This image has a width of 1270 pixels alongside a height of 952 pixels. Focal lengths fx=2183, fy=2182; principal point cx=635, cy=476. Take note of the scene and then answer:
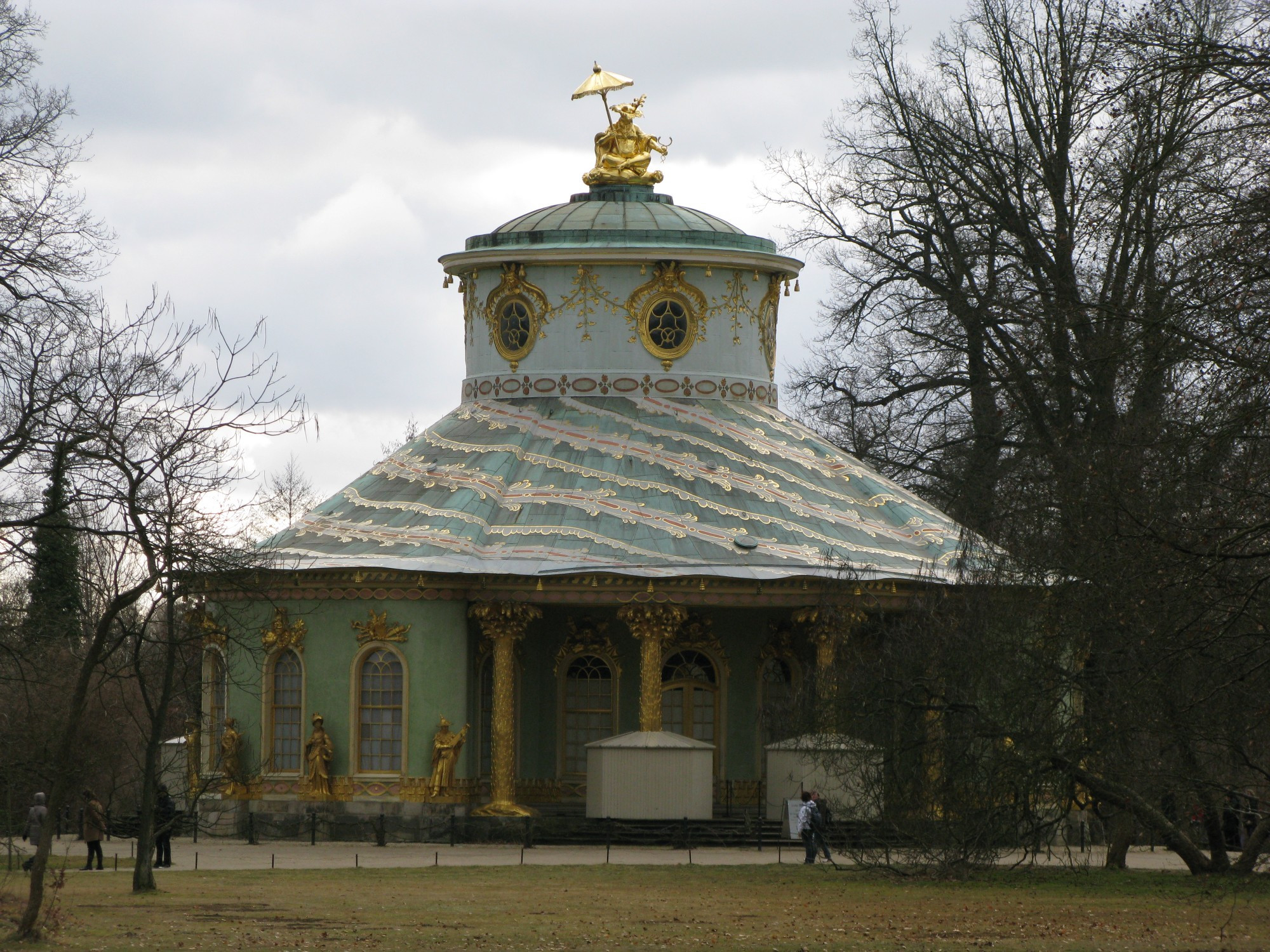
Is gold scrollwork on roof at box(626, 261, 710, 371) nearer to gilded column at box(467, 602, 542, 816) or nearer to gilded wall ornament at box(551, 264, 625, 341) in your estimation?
gilded wall ornament at box(551, 264, 625, 341)

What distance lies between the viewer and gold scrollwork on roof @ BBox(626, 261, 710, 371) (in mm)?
38531

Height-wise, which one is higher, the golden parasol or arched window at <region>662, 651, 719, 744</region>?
the golden parasol

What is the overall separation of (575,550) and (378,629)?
334cm

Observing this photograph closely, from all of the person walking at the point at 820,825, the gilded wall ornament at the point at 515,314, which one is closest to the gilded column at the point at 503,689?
the person walking at the point at 820,825

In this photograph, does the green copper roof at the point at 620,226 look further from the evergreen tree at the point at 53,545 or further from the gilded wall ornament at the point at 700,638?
the evergreen tree at the point at 53,545

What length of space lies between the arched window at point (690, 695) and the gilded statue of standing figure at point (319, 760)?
5692mm

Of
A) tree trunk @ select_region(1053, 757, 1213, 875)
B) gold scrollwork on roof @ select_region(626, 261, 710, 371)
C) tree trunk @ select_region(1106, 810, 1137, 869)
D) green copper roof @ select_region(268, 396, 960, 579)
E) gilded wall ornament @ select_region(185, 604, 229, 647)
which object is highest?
gold scrollwork on roof @ select_region(626, 261, 710, 371)

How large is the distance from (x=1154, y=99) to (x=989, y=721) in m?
12.0

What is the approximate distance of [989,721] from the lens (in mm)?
25156

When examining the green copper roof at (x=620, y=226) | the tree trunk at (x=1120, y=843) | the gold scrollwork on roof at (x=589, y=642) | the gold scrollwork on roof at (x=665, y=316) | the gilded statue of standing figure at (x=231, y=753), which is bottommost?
the tree trunk at (x=1120, y=843)

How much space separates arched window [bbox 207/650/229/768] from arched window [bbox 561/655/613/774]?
5.63 m

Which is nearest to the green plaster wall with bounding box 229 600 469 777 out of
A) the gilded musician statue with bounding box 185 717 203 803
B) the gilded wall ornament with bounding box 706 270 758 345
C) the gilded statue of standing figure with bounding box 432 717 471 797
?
the gilded statue of standing figure with bounding box 432 717 471 797

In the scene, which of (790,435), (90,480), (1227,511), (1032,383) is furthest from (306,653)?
(1227,511)

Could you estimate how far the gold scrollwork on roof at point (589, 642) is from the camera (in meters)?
36.4
